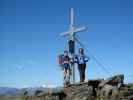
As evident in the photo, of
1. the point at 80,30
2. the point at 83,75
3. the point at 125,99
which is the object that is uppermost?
the point at 80,30

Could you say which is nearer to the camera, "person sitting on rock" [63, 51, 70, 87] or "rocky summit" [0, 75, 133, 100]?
"rocky summit" [0, 75, 133, 100]

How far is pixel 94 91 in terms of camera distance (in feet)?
88.7

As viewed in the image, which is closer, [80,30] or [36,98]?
[36,98]

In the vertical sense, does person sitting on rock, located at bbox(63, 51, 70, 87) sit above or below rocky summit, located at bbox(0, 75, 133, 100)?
above

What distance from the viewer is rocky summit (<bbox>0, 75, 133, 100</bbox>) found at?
25.3 metres

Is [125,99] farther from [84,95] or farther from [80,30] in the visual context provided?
[80,30]

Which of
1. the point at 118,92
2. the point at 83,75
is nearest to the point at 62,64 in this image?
the point at 83,75

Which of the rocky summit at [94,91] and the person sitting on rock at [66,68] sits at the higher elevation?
the person sitting on rock at [66,68]

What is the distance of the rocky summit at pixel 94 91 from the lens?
25.3 meters

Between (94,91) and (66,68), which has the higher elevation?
(66,68)

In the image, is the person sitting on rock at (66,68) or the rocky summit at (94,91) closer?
the rocky summit at (94,91)

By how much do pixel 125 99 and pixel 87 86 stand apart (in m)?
3.86

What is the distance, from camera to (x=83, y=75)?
29.5 m

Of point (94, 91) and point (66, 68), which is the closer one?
point (94, 91)
